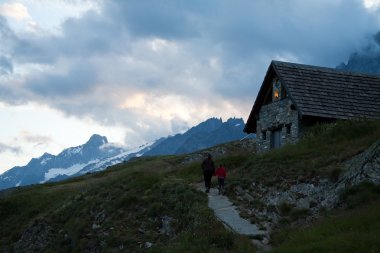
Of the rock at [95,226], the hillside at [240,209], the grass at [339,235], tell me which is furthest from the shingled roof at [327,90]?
the grass at [339,235]

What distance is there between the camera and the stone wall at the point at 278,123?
38.0 m

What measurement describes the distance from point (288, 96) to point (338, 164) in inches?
535

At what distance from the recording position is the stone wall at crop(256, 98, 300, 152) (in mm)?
38050

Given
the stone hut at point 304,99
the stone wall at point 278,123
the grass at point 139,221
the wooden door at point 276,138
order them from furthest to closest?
the wooden door at point 276,138 → the stone wall at point 278,123 → the stone hut at point 304,99 → the grass at point 139,221

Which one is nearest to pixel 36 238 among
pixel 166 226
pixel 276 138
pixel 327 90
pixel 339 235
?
pixel 166 226

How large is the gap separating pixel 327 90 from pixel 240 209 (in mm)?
19324

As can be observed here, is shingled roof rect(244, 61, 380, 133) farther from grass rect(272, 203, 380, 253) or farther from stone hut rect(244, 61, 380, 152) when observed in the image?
grass rect(272, 203, 380, 253)

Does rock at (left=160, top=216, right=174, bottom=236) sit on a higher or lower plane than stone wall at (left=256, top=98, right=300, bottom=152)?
lower

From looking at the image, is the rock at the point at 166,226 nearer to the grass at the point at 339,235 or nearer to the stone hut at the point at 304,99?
the grass at the point at 339,235

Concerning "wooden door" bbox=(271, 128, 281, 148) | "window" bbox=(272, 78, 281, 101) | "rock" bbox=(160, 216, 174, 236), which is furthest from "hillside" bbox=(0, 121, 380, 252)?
"window" bbox=(272, 78, 281, 101)

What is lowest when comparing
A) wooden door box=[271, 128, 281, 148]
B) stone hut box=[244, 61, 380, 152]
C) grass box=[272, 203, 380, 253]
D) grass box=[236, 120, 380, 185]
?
grass box=[272, 203, 380, 253]

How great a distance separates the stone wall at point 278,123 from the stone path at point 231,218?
13.5 metres

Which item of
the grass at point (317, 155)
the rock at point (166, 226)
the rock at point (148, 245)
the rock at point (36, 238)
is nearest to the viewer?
the rock at point (148, 245)

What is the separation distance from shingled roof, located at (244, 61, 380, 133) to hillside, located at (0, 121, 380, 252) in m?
3.14
